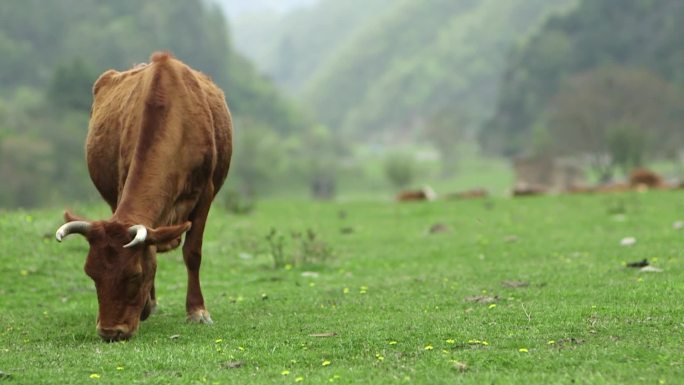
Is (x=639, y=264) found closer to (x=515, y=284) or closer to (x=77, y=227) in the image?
(x=515, y=284)

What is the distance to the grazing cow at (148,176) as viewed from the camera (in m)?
8.73

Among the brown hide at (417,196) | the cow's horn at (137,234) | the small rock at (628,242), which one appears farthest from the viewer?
the brown hide at (417,196)

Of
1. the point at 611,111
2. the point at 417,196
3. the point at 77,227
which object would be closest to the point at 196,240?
the point at 77,227

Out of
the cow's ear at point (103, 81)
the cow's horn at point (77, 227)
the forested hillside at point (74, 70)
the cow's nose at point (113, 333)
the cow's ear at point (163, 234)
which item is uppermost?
the forested hillside at point (74, 70)

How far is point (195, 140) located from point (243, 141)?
9886cm

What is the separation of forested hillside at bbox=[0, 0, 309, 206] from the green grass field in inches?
2006

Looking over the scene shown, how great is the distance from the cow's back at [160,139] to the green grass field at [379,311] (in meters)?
1.54

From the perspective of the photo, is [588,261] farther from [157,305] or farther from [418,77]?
[418,77]

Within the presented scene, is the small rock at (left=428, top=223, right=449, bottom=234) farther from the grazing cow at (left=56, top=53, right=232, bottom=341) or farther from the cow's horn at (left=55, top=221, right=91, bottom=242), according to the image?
the cow's horn at (left=55, top=221, right=91, bottom=242)

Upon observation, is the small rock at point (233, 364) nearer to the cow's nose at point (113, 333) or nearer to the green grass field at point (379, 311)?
the green grass field at point (379, 311)

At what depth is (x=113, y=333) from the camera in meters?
8.84

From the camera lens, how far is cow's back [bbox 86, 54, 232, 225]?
9664 millimetres

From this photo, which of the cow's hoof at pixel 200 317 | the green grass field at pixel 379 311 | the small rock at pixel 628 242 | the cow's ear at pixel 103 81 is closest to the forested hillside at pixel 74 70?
the green grass field at pixel 379 311

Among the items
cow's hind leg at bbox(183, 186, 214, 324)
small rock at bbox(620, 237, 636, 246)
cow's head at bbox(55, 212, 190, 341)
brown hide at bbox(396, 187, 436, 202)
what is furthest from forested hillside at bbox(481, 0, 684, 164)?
cow's head at bbox(55, 212, 190, 341)
